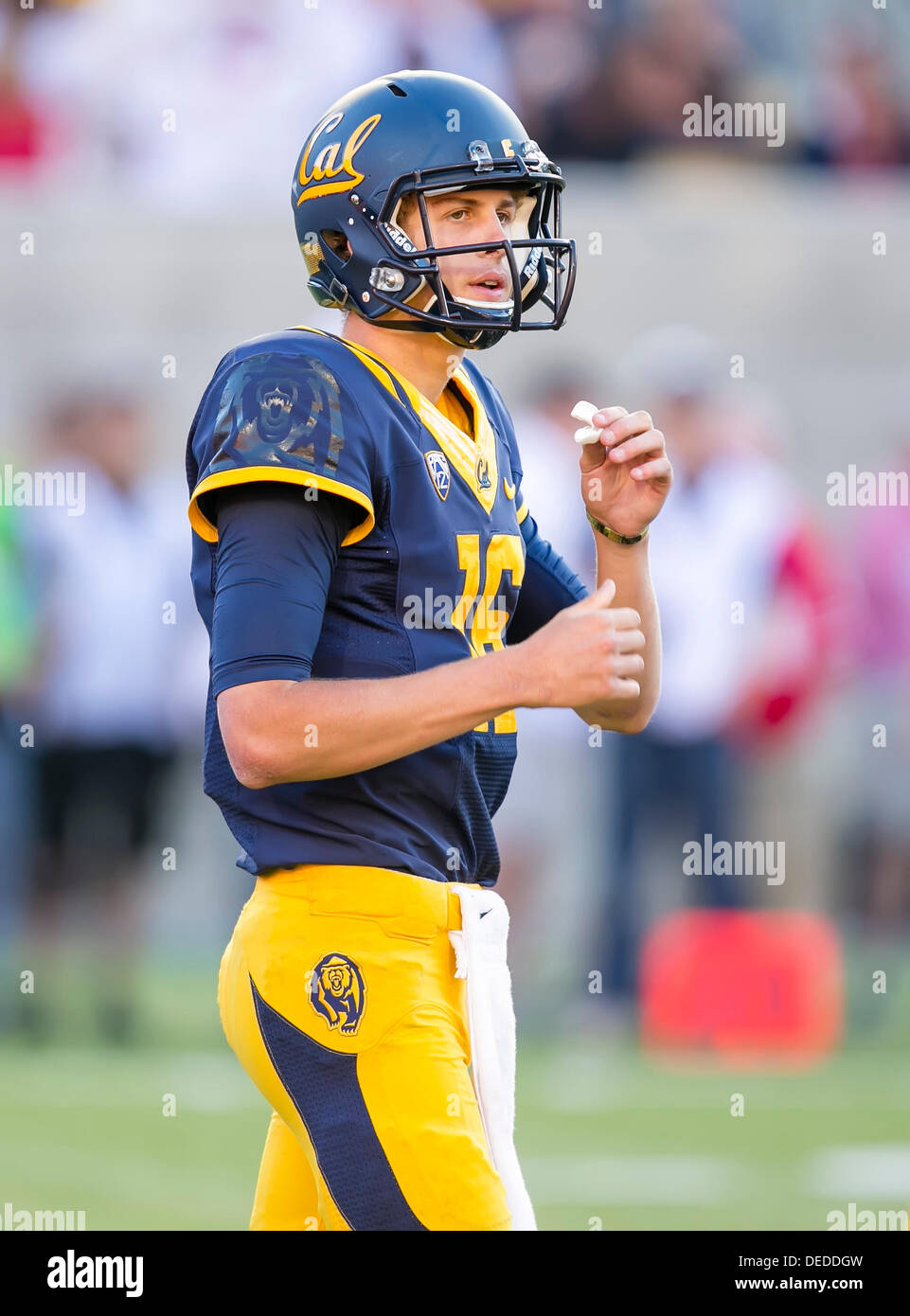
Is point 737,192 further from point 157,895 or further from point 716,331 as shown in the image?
point 157,895

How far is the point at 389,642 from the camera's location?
9.45 ft

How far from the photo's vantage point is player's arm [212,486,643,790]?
2.66 m

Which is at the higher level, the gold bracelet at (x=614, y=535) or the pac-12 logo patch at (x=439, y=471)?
the pac-12 logo patch at (x=439, y=471)

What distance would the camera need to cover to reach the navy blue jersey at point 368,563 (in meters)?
2.75

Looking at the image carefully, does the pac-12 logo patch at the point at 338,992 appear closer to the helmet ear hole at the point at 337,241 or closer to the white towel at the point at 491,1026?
the white towel at the point at 491,1026

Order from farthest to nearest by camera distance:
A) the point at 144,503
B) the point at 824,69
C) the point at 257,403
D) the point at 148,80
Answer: the point at 824,69
the point at 148,80
the point at 144,503
the point at 257,403

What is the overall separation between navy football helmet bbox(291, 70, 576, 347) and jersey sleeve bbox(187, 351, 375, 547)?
0.86ft

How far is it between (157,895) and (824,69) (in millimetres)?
5745

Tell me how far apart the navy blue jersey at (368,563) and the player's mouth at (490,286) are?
18 cm

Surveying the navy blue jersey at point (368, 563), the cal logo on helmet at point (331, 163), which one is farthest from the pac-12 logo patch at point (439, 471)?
the cal logo on helmet at point (331, 163)

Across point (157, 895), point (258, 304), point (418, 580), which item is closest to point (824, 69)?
point (258, 304)

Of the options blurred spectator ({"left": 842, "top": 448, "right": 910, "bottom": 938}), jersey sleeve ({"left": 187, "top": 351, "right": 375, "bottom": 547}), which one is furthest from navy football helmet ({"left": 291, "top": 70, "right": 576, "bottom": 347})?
blurred spectator ({"left": 842, "top": 448, "right": 910, "bottom": 938})

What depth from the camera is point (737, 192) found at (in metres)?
10.8

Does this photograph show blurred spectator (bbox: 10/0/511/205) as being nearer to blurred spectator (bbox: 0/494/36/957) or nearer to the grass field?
blurred spectator (bbox: 0/494/36/957)
